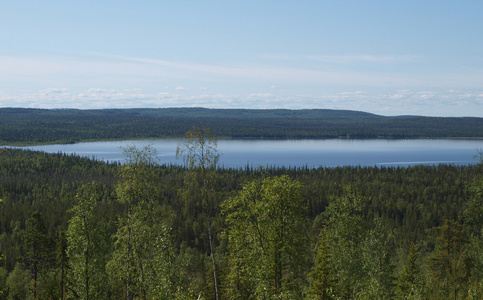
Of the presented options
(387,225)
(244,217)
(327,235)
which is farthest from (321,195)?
(244,217)

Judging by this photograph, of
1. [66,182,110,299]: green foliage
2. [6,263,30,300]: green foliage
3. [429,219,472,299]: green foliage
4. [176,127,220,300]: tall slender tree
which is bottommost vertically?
[6,263,30,300]: green foliage

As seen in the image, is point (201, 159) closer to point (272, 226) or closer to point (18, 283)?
point (272, 226)

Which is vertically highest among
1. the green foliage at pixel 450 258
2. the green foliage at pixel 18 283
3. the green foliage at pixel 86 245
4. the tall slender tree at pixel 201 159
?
the tall slender tree at pixel 201 159

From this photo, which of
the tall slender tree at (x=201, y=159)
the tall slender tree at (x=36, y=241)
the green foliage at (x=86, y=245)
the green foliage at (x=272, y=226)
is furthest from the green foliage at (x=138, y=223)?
the tall slender tree at (x=36, y=241)

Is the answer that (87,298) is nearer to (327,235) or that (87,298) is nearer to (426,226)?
A: (327,235)

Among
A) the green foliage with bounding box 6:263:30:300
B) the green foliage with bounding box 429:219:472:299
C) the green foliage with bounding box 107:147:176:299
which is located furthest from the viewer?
the green foliage with bounding box 6:263:30:300

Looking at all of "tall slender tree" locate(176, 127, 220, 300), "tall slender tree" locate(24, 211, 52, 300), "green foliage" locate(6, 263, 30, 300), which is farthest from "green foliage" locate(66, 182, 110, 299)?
"green foliage" locate(6, 263, 30, 300)

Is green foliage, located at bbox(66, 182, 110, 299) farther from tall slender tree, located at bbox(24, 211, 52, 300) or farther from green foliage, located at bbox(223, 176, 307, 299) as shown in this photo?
tall slender tree, located at bbox(24, 211, 52, 300)

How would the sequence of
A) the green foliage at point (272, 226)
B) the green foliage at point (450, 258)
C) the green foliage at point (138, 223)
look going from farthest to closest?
the green foliage at point (450, 258) → the green foliage at point (138, 223) → the green foliage at point (272, 226)

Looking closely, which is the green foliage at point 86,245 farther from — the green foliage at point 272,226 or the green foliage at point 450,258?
the green foliage at point 450,258

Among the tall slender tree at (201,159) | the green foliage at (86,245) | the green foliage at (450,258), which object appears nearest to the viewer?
the tall slender tree at (201,159)

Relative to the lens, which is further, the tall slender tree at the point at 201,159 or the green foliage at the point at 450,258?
the green foliage at the point at 450,258

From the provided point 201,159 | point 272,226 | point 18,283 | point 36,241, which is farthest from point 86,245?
point 18,283

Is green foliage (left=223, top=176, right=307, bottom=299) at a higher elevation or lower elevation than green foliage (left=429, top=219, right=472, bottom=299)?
higher
